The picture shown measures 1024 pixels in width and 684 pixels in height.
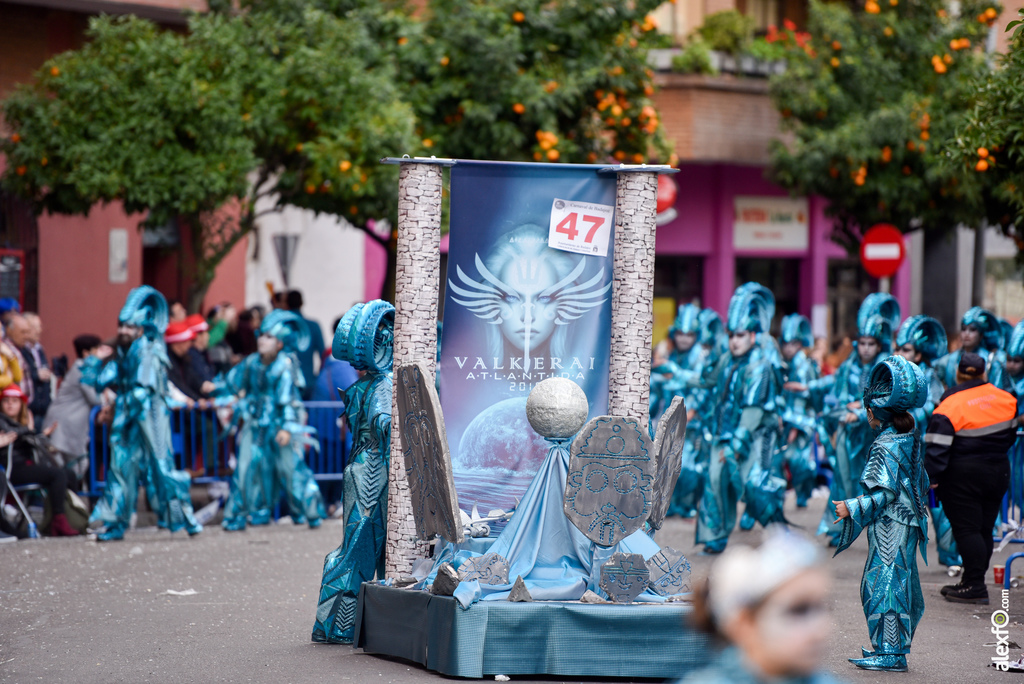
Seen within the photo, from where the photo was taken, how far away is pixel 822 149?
2033 cm

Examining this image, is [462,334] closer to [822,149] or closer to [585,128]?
[585,128]

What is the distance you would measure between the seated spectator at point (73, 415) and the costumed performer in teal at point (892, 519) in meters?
→ 7.56

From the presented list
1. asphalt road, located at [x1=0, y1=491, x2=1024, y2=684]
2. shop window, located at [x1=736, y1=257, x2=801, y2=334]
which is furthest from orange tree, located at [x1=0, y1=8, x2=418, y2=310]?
shop window, located at [x1=736, y1=257, x2=801, y2=334]

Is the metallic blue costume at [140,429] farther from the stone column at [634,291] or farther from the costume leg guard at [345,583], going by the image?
the stone column at [634,291]

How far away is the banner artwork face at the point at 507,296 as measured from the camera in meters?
7.49

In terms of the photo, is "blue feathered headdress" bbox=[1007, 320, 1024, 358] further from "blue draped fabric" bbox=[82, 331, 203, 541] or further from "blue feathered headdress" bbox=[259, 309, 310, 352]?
"blue draped fabric" bbox=[82, 331, 203, 541]

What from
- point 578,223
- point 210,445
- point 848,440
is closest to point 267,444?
point 210,445

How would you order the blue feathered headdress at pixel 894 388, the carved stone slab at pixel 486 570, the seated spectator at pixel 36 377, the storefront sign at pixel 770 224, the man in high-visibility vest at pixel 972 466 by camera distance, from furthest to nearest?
1. the storefront sign at pixel 770 224
2. the seated spectator at pixel 36 377
3. the man in high-visibility vest at pixel 972 466
4. the blue feathered headdress at pixel 894 388
5. the carved stone slab at pixel 486 570

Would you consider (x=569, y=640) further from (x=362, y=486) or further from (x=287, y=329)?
(x=287, y=329)

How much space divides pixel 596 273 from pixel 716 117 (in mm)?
14839

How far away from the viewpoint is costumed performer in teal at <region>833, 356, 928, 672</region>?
6.74 meters

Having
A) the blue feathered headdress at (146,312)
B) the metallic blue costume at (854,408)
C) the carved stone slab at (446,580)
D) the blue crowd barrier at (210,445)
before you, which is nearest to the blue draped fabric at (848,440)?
the metallic blue costume at (854,408)

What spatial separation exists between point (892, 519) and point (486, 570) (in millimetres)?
2070

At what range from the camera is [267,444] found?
12.3 metres
